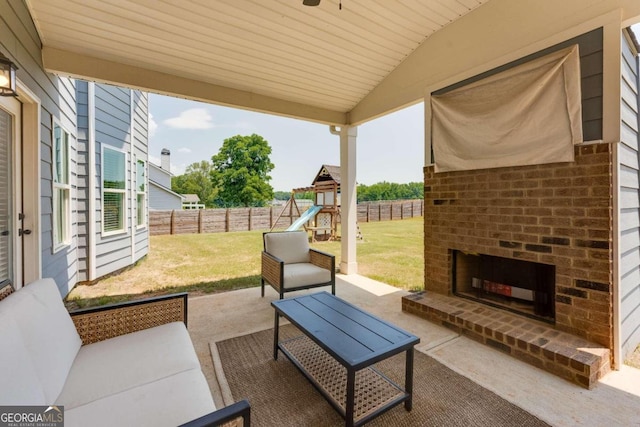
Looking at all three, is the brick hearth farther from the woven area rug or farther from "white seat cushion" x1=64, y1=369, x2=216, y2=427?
"white seat cushion" x1=64, y1=369, x2=216, y2=427

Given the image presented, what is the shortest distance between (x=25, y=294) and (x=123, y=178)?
5.04 m

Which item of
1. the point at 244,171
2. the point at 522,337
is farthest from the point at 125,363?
the point at 244,171

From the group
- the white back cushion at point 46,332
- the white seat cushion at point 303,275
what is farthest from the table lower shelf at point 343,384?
the white back cushion at point 46,332

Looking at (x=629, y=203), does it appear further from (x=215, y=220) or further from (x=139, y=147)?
(x=215, y=220)

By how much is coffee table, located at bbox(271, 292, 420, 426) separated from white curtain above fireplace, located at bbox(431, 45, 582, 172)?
214 cm

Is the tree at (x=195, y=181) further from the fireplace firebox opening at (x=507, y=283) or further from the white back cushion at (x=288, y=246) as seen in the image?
the fireplace firebox opening at (x=507, y=283)

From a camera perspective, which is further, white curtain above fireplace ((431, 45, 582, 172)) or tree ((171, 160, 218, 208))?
tree ((171, 160, 218, 208))

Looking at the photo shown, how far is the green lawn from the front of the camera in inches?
180

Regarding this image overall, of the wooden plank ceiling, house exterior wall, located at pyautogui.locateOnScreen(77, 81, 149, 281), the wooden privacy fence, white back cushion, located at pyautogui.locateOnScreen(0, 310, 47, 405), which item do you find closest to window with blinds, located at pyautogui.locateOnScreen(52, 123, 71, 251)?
house exterior wall, located at pyautogui.locateOnScreen(77, 81, 149, 281)

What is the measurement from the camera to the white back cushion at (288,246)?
14.0ft

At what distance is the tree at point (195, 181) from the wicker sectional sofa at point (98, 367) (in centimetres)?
3349

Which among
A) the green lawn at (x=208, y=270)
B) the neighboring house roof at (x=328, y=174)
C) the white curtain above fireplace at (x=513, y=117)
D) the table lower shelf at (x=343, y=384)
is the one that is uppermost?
the neighboring house roof at (x=328, y=174)

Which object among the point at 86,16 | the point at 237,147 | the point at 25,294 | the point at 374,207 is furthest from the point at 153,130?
the point at 25,294

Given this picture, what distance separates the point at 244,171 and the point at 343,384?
77.7 ft
